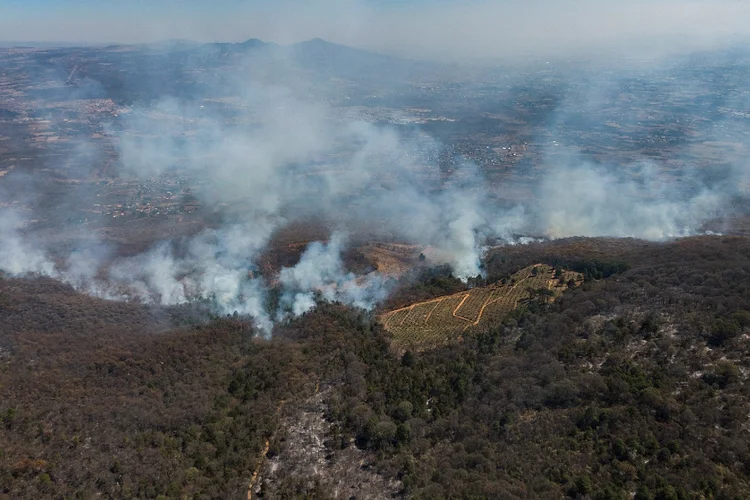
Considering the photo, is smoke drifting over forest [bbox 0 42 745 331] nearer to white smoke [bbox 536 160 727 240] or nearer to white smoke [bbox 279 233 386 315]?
white smoke [bbox 279 233 386 315]

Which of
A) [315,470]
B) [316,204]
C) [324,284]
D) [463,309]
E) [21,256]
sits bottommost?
[316,204]

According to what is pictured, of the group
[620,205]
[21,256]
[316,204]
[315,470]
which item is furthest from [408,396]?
[620,205]

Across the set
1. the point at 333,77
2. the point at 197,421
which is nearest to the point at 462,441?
the point at 197,421

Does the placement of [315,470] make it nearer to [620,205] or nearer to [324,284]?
[324,284]

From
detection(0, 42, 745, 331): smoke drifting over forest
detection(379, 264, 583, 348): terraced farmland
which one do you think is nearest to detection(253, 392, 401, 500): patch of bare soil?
detection(379, 264, 583, 348): terraced farmland

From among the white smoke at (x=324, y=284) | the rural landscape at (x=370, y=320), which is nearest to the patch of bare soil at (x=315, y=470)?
the rural landscape at (x=370, y=320)

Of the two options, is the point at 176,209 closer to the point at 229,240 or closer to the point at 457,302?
the point at 229,240

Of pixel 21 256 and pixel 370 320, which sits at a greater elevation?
pixel 21 256
